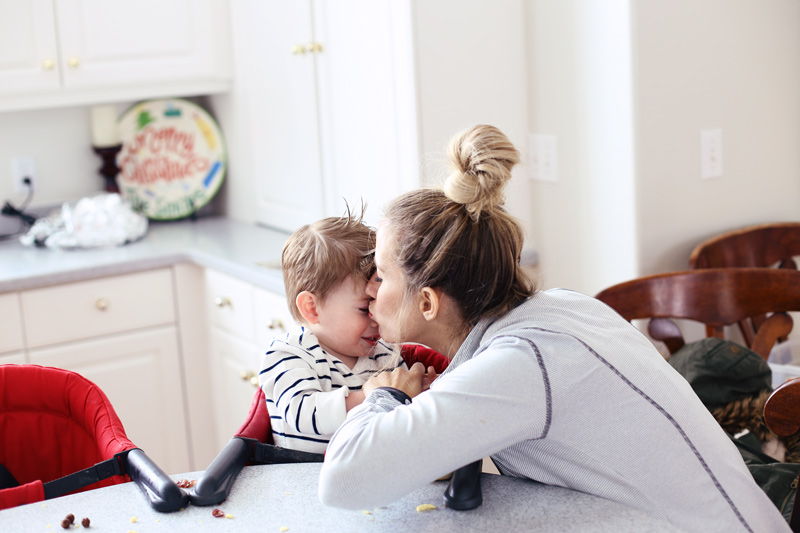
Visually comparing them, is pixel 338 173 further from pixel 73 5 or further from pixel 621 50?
pixel 73 5

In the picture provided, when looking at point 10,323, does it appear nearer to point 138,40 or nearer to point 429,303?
point 138,40

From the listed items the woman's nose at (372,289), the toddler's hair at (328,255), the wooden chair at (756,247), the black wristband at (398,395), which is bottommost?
the black wristband at (398,395)

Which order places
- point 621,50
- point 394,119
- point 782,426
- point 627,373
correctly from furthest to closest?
point 394,119, point 621,50, point 782,426, point 627,373

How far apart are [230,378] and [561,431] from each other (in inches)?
67.2

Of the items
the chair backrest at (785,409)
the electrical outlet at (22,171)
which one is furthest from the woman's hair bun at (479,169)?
the electrical outlet at (22,171)

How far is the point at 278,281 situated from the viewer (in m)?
2.23

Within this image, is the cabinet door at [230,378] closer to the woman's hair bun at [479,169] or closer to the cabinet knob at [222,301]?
the cabinet knob at [222,301]

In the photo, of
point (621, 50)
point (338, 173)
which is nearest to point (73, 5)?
point (338, 173)

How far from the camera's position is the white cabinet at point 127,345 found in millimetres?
2422

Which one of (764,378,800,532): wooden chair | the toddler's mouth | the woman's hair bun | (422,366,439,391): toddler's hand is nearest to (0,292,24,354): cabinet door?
the toddler's mouth

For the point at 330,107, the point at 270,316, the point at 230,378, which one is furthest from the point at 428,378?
the point at 230,378

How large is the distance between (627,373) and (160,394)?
1.87 m

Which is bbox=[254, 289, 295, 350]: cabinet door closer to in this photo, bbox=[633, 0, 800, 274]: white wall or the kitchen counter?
bbox=[633, 0, 800, 274]: white wall

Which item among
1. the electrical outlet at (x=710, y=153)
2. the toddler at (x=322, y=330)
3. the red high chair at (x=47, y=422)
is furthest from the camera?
the electrical outlet at (x=710, y=153)
